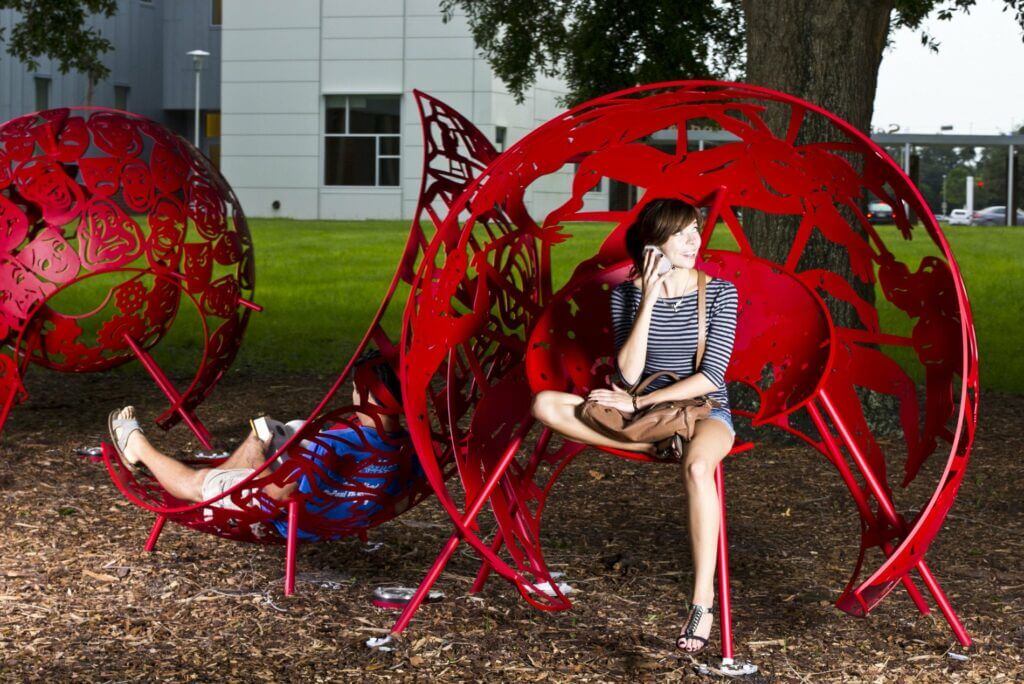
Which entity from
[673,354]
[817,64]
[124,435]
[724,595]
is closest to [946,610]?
[724,595]

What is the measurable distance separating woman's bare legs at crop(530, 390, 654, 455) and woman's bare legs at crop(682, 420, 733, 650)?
26 cm

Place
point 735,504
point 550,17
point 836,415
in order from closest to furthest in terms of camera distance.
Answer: point 836,415, point 735,504, point 550,17

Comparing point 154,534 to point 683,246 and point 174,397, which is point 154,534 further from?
point 683,246

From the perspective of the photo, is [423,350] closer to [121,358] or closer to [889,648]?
[889,648]

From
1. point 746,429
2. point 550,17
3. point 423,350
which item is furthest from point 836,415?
point 550,17

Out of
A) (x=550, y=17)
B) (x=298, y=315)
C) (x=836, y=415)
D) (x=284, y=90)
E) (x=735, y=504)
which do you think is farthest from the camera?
(x=284, y=90)

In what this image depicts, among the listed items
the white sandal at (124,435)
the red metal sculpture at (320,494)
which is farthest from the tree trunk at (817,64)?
the white sandal at (124,435)

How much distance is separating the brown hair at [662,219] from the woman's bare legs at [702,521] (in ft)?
2.34

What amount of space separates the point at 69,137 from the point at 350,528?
3219 millimetres

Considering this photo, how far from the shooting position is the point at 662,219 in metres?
4.49

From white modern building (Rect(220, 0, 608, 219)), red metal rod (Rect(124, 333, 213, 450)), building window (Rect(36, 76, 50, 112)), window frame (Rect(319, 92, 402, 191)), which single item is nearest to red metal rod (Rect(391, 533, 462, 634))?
red metal rod (Rect(124, 333, 213, 450))

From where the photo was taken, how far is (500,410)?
5.01 meters

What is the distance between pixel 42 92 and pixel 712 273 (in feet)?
129

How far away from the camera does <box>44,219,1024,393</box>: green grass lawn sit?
40.1 ft
